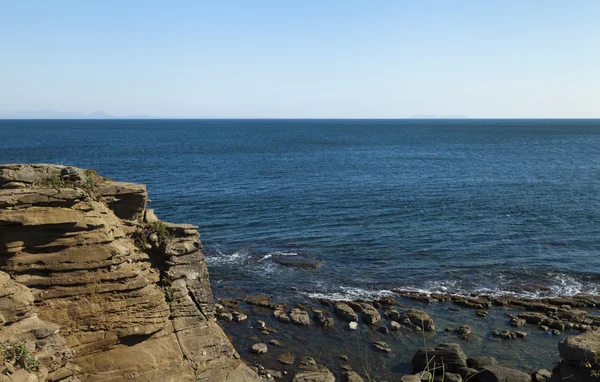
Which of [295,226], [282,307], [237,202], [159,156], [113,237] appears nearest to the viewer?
[113,237]

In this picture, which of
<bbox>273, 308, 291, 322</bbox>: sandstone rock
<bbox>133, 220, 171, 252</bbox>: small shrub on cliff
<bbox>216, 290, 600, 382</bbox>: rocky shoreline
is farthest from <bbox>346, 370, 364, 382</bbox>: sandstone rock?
<bbox>133, 220, 171, 252</bbox>: small shrub on cliff

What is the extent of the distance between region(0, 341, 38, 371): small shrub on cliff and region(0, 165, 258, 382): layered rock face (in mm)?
327

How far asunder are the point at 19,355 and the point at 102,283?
399cm

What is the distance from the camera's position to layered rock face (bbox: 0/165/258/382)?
1939cm

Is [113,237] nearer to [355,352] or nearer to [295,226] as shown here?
[355,352]

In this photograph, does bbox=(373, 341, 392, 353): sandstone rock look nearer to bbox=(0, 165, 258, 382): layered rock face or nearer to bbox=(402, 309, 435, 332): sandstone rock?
bbox=(402, 309, 435, 332): sandstone rock

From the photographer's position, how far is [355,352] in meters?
33.1

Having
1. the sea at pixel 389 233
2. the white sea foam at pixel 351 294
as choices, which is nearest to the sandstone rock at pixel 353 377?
the sea at pixel 389 233

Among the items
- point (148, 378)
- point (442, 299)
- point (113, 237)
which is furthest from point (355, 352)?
point (113, 237)

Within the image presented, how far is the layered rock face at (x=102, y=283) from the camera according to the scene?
19391 millimetres

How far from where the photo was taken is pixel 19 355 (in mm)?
17406

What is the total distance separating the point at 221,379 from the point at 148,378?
3494 millimetres

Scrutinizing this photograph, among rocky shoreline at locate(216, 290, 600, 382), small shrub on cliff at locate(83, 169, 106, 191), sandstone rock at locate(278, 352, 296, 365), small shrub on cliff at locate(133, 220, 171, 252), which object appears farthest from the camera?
sandstone rock at locate(278, 352, 296, 365)

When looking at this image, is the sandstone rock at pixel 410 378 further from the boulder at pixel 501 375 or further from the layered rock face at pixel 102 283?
the layered rock face at pixel 102 283
